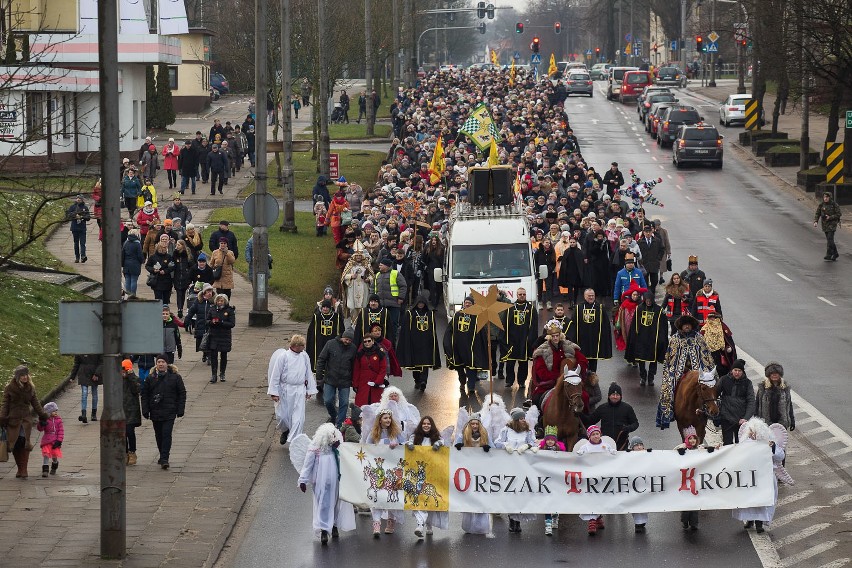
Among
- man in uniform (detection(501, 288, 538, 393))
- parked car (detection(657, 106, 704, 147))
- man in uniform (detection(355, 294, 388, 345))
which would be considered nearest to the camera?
man in uniform (detection(355, 294, 388, 345))

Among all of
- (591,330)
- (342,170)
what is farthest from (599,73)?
(591,330)

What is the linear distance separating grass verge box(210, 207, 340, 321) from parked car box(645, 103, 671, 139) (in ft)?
88.6

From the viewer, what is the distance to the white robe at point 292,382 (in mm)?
19734

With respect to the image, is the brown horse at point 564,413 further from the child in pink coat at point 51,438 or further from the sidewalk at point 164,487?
the child in pink coat at point 51,438

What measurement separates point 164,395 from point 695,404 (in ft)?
20.8

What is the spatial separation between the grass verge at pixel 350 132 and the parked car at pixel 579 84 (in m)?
20.0

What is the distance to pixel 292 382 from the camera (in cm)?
1978

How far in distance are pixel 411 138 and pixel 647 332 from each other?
1122 inches

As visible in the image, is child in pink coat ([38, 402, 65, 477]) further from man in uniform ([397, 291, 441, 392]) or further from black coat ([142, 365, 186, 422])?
man in uniform ([397, 291, 441, 392])

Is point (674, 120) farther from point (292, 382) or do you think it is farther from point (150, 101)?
point (292, 382)

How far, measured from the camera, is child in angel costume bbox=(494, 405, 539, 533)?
16172 millimetres

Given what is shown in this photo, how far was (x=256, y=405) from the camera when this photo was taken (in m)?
22.6

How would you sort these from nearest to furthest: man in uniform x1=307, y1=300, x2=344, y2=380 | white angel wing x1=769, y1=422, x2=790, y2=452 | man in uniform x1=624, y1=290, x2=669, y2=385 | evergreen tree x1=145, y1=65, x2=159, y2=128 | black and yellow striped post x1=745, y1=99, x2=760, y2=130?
white angel wing x1=769, y1=422, x2=790, y2=452 → man in uniform x1=307, y1=300, x2=344, y2=380 → man in uniform x1=624, y1=290, x2=669, y2=385 → black and yellow striped post x1=745, y1=99, x2=760, y2=130 → evergreen tree x1=145, y1=65, x2=159, y2=128

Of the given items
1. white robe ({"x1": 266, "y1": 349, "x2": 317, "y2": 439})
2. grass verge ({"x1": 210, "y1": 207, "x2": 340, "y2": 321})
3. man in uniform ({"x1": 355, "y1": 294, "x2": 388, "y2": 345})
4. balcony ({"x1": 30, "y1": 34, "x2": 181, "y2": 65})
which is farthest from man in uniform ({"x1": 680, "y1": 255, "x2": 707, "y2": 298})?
balcony ({"x1": 30, "y1": 34, "x2": 181, "y2": 65})
